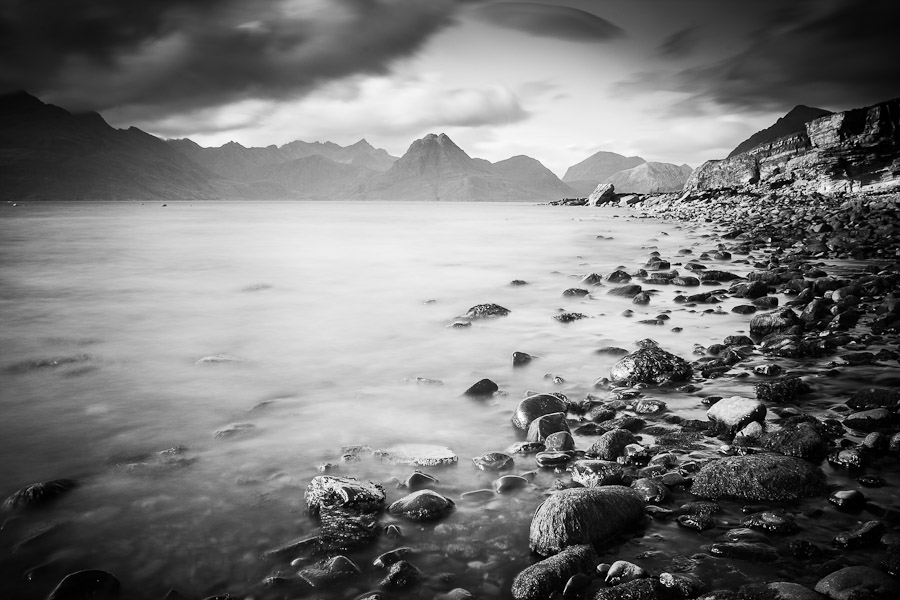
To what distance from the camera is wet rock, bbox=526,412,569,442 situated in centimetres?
484

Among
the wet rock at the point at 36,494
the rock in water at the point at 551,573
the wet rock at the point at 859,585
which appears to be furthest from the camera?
the wet rock at the point at 36,494

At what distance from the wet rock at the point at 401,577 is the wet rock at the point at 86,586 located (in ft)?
5.50

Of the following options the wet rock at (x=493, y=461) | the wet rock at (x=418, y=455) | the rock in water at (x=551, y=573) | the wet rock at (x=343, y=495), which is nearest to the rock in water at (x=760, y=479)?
the rock in water at (x=551, y=573)

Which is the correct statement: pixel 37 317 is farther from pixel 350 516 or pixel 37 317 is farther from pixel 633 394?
pixel 633 394

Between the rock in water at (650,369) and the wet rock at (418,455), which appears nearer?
the wet rock at (418,455)

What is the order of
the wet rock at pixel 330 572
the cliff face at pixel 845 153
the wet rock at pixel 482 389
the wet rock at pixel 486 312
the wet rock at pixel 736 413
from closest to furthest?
the wet rock at pixel 330 572 < the wet rock at pixel 736 413 < the wet rock at pixel 482 389 < the wet rock at pixel 486 312 < the cliff face at pixel 845 153

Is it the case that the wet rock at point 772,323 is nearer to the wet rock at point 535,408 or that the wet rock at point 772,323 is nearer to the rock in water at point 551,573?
the wet rock at point 535,408

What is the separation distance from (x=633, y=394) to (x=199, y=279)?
15386 mm

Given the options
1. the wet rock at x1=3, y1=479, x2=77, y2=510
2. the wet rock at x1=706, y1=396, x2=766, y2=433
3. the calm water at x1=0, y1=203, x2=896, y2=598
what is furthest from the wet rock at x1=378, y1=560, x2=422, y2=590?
the wet rock at x1=706, y1=396, x2=766, y2=433

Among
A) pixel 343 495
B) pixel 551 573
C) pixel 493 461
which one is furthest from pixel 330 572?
pixel 493 461

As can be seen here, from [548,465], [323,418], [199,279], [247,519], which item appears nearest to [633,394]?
[548,465]

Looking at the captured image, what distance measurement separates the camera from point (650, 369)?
631cm

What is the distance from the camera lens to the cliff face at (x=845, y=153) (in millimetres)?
48606

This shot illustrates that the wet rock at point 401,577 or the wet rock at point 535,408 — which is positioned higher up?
the wet rock at point 535,408
